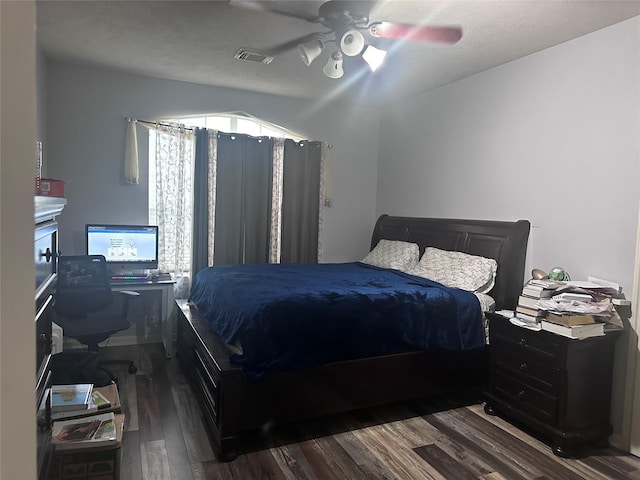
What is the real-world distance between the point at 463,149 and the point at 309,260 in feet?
6.49

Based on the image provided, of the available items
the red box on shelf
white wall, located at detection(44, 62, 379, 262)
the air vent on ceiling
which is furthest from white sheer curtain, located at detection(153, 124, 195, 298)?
the red box on shelf

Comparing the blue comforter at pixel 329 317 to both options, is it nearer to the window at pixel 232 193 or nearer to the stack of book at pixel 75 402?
the stack of book at pixel 75 402

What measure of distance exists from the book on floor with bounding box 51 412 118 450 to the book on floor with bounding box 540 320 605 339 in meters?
2.29

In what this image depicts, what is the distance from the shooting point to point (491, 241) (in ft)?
11.6

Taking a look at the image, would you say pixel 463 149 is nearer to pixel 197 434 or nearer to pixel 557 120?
pixel 557 120

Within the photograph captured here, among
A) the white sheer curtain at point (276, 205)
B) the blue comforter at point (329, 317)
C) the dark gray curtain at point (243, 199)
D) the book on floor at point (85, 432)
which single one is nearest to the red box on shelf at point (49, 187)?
the book on floor at point (85, 432)

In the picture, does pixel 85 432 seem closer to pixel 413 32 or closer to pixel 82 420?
pixel 82 420

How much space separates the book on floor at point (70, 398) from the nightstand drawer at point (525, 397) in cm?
239

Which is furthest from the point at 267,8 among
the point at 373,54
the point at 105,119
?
the point at 105,119

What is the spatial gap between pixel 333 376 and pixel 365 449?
44 cm

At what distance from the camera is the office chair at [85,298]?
3180 mm

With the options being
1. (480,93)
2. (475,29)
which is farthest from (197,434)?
(480,93)

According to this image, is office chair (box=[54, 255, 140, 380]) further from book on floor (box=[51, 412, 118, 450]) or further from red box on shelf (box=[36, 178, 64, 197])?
book on floor (box=[51, 412, 118, 450])

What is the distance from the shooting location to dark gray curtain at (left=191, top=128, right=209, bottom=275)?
4.37 metres
